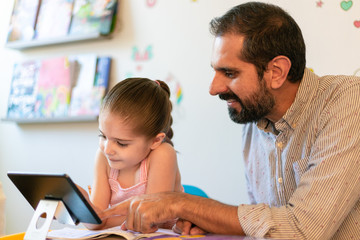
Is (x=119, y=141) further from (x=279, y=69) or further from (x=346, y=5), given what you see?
(x=346, y=5)

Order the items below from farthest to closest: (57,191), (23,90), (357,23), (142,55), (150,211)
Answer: (23,90)
(142,55)
(357,23)
(150,211)
(57,191)

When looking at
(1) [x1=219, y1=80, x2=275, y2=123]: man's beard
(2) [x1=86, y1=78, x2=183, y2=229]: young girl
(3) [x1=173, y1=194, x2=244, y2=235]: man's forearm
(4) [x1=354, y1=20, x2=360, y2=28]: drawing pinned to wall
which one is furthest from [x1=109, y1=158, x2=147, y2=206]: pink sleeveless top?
(4) [x1=354, y1=20, x2=360, y2=28]: drawing pinned to wall

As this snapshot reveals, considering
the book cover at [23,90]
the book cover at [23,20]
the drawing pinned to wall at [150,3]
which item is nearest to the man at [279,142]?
the drawing pinned to wall at [150,3]

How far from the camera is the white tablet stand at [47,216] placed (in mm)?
1052

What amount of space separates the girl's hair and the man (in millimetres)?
223

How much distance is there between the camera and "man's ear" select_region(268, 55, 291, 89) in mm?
1491

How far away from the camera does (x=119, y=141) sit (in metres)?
1.35

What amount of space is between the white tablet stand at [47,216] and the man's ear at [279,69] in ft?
2.60

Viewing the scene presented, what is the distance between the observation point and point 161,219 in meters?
1.18

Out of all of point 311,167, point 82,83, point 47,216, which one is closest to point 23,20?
point 82,83

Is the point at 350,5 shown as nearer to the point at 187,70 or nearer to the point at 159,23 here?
the point at 187,70

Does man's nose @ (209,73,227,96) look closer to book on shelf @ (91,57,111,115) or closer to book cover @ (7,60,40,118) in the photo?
book on shelf @ (91,57,111,115)

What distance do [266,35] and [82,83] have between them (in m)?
1.51

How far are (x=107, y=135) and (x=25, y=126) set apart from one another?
184 cm
